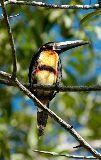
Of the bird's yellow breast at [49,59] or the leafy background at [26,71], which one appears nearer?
the bird's yellow breast at [49,59]

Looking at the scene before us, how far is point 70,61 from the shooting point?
649 centimetres

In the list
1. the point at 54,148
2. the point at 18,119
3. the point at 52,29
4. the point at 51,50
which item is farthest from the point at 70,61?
the point at 51,50

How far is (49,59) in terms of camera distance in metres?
4.41

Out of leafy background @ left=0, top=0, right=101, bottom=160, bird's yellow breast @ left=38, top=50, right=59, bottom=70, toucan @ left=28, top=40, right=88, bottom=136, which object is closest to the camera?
toucan @ left=28, top=40, right=88, bottom=136

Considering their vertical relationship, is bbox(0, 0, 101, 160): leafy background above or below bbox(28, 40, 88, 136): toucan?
above

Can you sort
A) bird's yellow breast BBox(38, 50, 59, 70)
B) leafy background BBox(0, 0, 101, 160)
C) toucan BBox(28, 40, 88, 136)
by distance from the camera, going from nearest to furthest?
toucan BBox(28, 40, 88, 136), bird's yellow breast BBox(38, 50, 59, 70), leafy background BBox(0, 0, 101, 160)

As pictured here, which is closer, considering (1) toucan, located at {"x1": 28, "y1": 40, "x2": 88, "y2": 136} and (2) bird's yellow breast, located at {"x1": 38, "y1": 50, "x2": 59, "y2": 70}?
(1) toucan, located at {"x1": 28, "y1": 40, "x2": 88, "y2": 136}

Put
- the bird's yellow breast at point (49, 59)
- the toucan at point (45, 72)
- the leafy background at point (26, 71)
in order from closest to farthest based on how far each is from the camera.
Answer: the toucan at point (45, 72) < the bird's yellow breast at point (49, 59) < the leafy background at point (26, 71)

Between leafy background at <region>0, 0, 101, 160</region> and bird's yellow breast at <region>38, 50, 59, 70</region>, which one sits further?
leafy background at <region>0, 0, 101, 160</region>

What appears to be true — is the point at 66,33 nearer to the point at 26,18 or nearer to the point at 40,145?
the point at 26,18

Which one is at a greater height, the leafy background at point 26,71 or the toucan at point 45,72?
the leafy background at point 26,71

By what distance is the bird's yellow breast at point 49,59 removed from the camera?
172 inches

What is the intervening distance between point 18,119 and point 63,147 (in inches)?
46.9

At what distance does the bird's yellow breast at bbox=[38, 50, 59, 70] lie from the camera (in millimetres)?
4375
